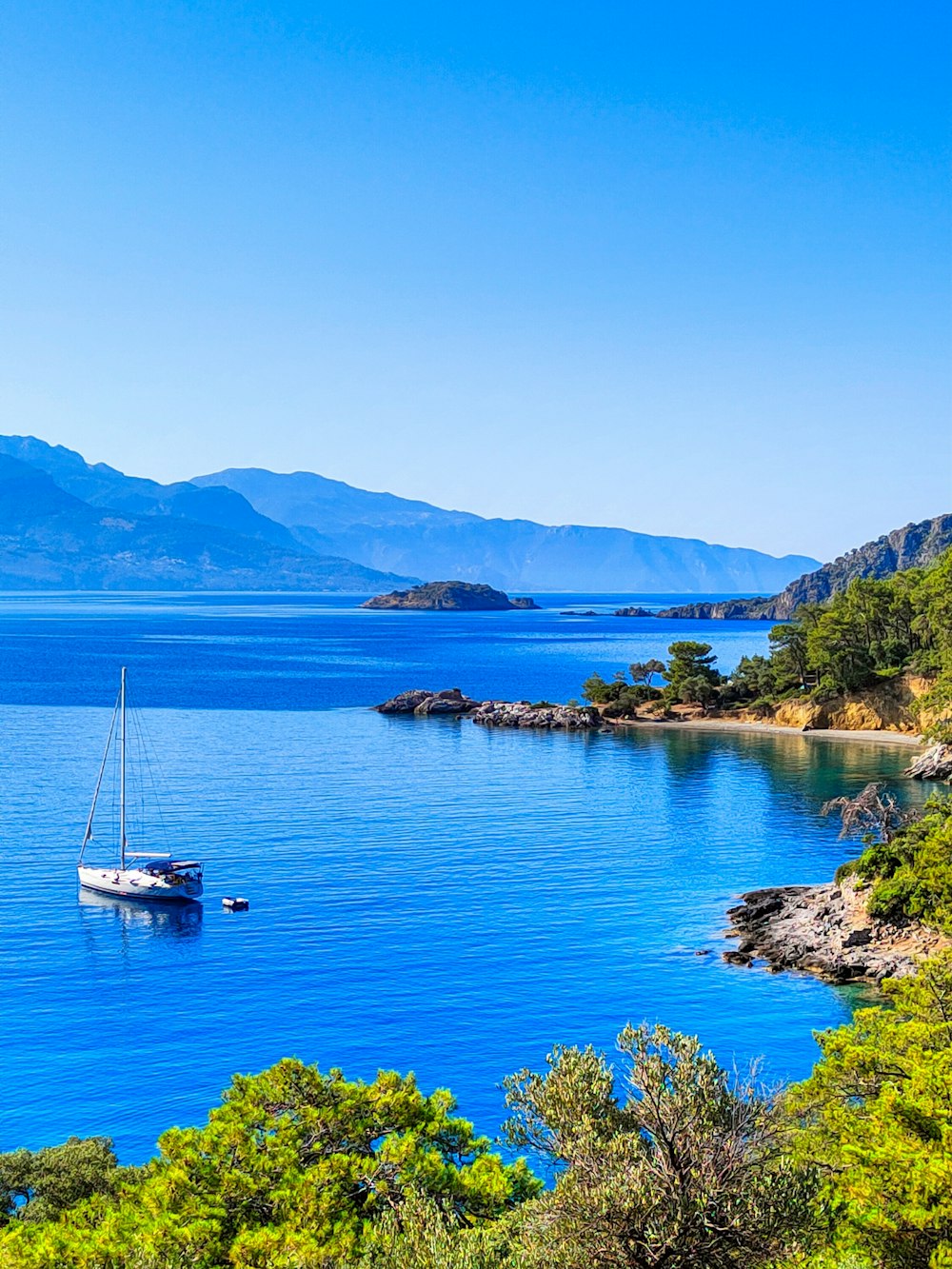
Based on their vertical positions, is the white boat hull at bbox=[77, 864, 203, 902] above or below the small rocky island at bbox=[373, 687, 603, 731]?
below

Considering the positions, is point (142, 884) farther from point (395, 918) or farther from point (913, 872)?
point (913, 872)

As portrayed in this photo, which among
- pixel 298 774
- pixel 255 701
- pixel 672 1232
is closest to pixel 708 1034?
pixel 672 1232

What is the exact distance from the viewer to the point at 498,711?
13225 cm

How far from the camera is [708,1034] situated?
136 ft

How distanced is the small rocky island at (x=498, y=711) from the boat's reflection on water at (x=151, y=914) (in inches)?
2822

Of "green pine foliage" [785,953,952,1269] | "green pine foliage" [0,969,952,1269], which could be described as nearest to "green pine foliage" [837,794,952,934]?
"green pine foliage" [785,953,952,1269]

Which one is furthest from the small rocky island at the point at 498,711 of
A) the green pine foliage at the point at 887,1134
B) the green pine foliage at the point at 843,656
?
the green pine foliage at the point at 887,1134

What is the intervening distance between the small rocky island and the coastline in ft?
13.3

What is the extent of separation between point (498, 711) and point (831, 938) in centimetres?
8233

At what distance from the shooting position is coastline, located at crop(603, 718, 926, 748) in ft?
360

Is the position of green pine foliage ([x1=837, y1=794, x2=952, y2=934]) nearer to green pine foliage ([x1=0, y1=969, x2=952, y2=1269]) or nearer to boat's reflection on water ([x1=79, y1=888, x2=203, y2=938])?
green pine foliage ([x1=0, y1=969, x2=952, y2=1269])

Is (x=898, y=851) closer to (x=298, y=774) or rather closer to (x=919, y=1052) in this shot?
(x=919, y=1052)

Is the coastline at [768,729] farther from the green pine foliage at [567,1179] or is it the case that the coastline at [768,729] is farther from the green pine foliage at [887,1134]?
the green pine foliage at [567,1179]

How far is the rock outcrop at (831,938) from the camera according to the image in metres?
48.0
